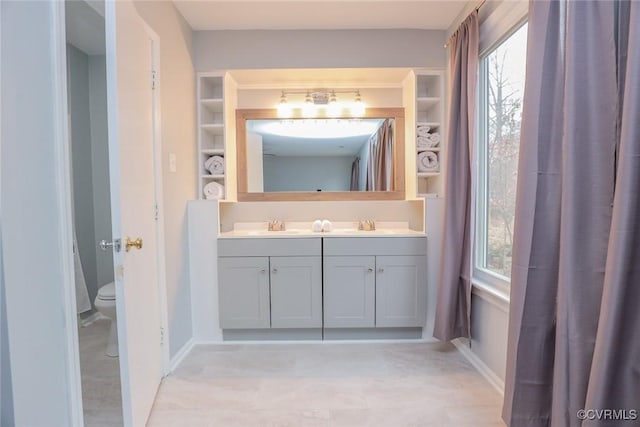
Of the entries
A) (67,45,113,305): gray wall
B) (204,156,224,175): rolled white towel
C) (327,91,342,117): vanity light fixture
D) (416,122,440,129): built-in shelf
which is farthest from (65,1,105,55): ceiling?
(416,122,440,129): built-in shelf

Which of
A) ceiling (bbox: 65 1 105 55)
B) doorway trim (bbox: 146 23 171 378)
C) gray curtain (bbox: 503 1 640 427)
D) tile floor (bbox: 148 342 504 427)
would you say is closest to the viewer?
gray curtain (bbox: 503 1 640 427)

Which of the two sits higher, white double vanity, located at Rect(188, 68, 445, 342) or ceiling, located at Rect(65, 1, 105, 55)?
ceiling, located at Rect(65, 1, 105, 55)

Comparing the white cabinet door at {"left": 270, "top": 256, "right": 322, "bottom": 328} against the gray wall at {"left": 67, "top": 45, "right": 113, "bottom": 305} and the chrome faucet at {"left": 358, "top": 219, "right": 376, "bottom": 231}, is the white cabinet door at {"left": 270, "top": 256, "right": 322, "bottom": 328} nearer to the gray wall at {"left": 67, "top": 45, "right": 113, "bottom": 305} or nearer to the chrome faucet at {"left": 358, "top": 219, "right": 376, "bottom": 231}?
the chrome faucet at {"left": 358, "top": 219, "right": 376, "bottom": 231}

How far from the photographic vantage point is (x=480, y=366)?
6.92 ft

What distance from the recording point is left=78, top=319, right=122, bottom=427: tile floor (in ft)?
5.55

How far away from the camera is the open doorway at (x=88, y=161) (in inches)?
104

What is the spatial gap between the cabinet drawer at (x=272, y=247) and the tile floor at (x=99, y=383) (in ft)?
3.42

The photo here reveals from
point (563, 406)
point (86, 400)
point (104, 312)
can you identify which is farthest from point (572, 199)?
point (104, 312)

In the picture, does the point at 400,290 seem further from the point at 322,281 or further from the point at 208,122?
the point at 208,122

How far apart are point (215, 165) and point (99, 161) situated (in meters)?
1.28

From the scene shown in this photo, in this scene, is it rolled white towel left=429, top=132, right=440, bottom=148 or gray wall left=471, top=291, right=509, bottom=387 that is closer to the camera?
gray wall left=471, top=291, right=509, bottom=387

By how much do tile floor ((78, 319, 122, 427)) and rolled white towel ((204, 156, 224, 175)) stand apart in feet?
5.14

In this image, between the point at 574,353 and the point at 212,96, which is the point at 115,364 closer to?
the point at 212,96

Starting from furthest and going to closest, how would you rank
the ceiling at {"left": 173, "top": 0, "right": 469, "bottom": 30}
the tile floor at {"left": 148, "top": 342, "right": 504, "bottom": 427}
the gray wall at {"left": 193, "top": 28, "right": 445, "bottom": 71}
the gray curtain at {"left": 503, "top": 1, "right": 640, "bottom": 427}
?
1. the gray wall at {"left": 193, "top": 28, "right": 445, "bottom": 71}
2. the ceiling at {"left": 173, "top": 0, "right": 469, "bottom": 30}
3. the tile floor at {"left": 148, "top": 342, "right": 504, "bottom": 427}
4. the gray curtain at {"left": 503, "top": 1, "right": 640, "bottom": 427}
